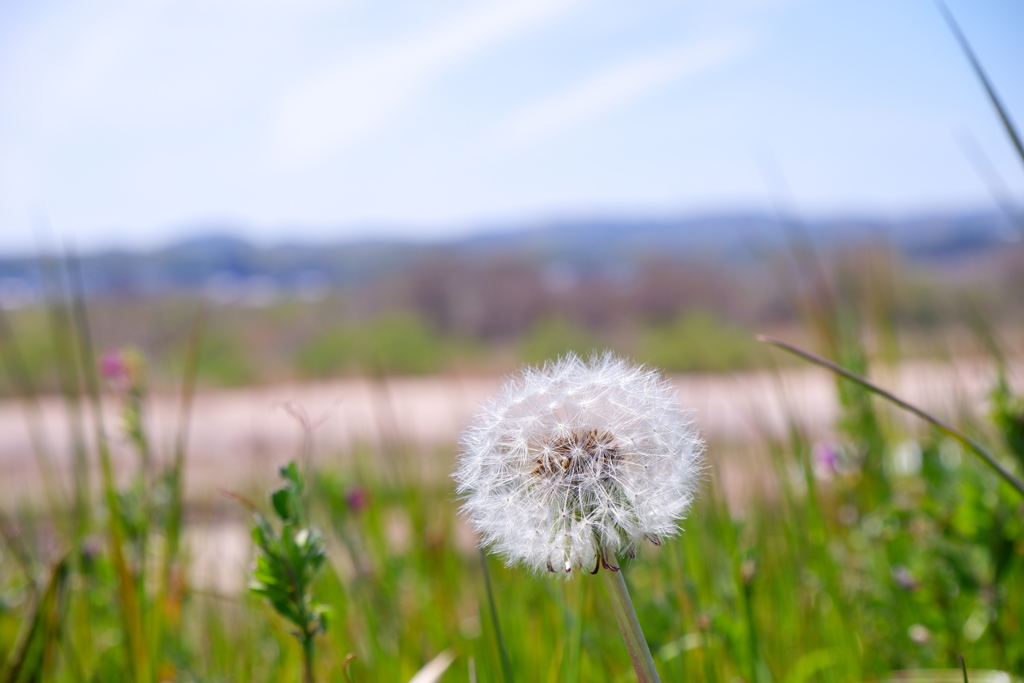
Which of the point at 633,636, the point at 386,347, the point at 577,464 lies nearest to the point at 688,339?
the point at 386,347

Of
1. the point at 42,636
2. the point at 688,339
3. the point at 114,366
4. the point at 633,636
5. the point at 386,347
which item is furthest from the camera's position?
the point at 386,347

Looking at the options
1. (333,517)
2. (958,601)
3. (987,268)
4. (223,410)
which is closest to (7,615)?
(333,517)

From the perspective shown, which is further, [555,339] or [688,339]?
[555,339]

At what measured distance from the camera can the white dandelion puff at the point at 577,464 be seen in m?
0.92

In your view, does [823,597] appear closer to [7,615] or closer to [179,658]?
[179,658]

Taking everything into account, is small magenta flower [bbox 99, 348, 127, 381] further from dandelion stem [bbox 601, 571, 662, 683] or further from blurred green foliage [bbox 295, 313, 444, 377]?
blurred green foliage [bbox 295, 313, 444, 377]

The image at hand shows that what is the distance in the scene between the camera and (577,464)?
992mm

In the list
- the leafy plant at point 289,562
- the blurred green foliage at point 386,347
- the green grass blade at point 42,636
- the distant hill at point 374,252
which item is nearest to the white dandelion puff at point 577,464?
the leafy plant at point 289,562

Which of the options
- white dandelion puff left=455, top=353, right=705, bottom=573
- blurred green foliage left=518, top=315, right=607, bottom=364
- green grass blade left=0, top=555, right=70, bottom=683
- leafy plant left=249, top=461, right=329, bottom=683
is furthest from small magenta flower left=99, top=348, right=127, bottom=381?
blurred green foliage left=518, top=315, right=607, bottom=364

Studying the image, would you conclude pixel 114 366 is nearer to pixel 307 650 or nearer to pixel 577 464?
pixel 307 650

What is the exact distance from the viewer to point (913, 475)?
110 inches

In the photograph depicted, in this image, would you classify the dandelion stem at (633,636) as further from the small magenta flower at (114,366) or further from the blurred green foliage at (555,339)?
the blurred green foliage at (555,339)

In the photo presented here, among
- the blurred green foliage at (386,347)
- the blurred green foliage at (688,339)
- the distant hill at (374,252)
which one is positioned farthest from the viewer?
the distant hill at (374,252)

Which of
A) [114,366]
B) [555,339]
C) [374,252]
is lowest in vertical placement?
[114,366]
